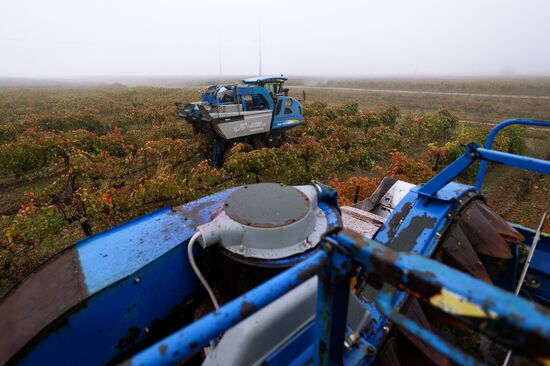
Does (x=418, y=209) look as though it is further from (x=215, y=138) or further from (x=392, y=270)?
(x=215, y=138)

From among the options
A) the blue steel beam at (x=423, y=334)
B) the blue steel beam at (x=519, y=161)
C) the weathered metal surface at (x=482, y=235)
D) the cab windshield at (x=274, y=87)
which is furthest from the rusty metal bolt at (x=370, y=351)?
the cab windshield at (x=274, y=87)

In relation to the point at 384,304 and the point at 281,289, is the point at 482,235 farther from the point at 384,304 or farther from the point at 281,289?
the point at 281,289

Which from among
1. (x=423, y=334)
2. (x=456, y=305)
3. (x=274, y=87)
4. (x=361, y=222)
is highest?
(x=274, y=87)

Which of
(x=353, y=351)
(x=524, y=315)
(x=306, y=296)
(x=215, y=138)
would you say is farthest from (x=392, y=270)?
(x=215, y=138)

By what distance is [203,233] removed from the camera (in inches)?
72.5

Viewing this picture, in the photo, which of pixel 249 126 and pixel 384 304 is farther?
pixel 249 126

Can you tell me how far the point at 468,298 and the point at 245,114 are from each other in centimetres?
947

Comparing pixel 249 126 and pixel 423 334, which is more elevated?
pixel 423 334

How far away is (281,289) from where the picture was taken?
1006 millimetres

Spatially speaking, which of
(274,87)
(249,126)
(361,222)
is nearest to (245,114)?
(249,126)

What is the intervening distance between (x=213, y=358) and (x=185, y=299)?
743 millimetres

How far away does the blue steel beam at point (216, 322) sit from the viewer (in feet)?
2.68

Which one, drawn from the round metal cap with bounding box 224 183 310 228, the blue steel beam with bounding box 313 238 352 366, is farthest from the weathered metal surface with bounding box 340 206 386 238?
the blue steel beam with bounding box 313 238 352 366

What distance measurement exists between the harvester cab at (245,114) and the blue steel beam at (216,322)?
27.6ft
